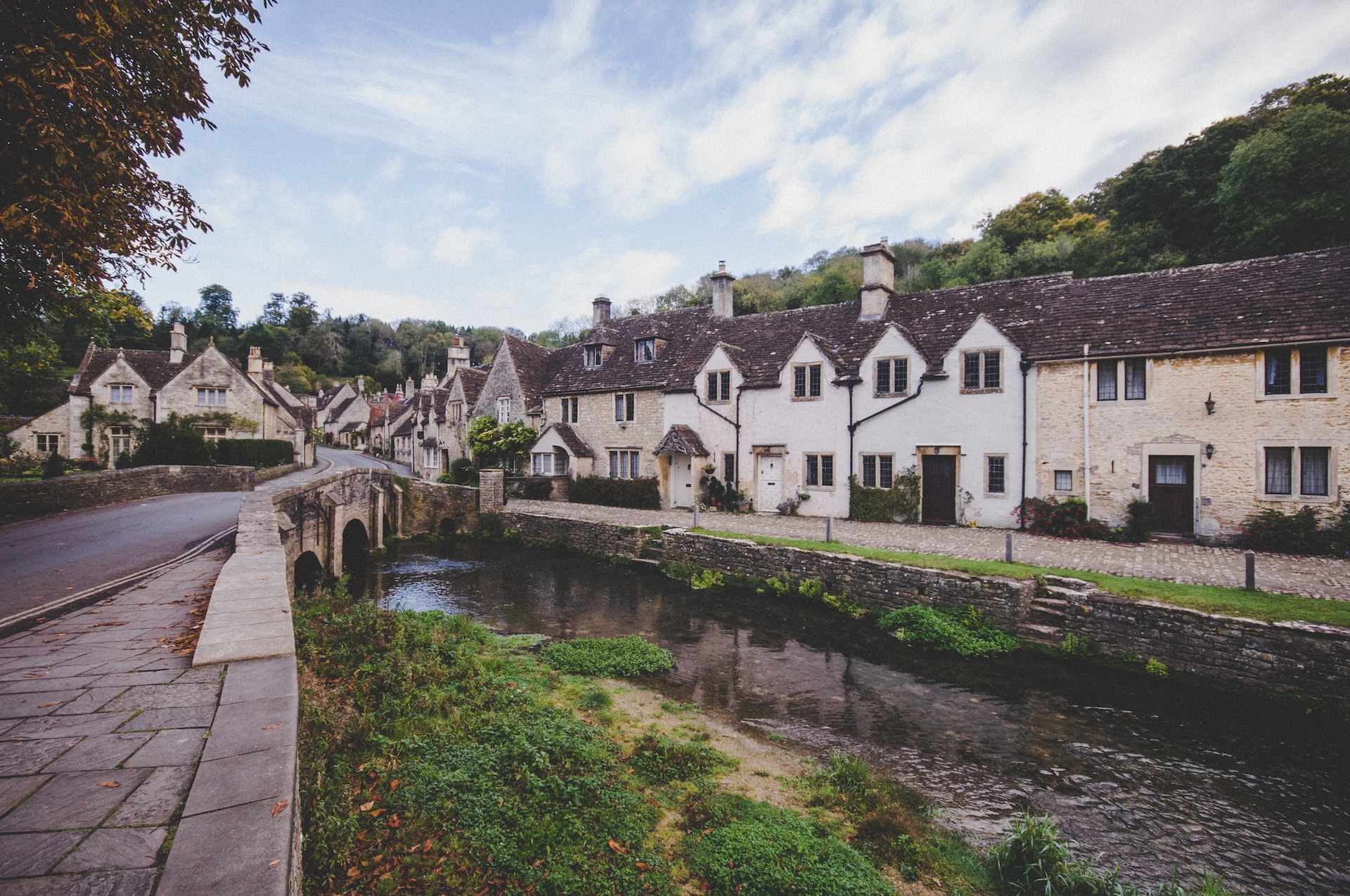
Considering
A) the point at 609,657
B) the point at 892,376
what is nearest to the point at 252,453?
the point at 609,657

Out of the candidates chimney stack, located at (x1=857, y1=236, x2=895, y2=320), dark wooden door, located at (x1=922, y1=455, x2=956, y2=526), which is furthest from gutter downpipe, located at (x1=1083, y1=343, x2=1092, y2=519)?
chimney stack, located at (x1=857, y1=236, x2=895, y2=320)

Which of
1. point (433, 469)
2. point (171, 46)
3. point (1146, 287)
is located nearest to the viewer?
point (171, 46)

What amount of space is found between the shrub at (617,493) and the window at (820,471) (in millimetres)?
7737

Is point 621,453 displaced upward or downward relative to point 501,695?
upward

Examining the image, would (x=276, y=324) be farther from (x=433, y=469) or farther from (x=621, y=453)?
(x=621, y=453)

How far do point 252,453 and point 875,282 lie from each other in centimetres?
3823

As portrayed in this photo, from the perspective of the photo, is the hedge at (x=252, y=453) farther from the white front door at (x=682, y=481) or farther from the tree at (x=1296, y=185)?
the tree at (x=1296, y=185)

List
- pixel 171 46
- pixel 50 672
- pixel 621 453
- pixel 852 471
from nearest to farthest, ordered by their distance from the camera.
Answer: pixel 50 672
pixel 171 46
pixel 852 471
pixel 621 453

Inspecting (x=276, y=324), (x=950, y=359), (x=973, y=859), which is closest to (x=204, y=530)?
(x=973, y=859)

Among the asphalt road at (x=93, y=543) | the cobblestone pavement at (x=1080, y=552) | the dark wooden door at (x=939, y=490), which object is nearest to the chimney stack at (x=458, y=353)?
the cobblestone pavement at (x=1080, y=552)

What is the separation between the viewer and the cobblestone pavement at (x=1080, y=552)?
1313 cm

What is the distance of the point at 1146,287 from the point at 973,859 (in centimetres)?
2114

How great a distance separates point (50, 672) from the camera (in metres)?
5.14

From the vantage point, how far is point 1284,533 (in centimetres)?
1612
